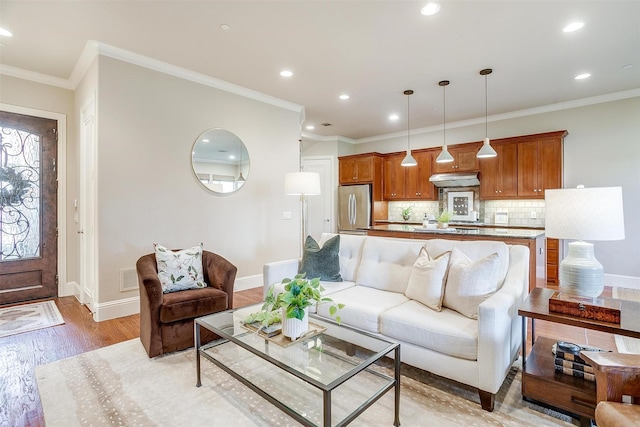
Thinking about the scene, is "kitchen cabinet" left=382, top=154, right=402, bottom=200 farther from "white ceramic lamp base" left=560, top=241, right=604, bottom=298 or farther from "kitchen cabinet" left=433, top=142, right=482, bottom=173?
"white ceramic lamp base" left=560, top=241, right=604, bottom=298

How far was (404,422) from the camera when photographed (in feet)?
5.72

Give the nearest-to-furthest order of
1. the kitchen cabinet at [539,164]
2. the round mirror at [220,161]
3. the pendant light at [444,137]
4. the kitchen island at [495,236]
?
the kitchen island at [495,236] < the round mirror at [220,161] < the pendant light at [444,137] < the kitchen cabinet at [539,164]

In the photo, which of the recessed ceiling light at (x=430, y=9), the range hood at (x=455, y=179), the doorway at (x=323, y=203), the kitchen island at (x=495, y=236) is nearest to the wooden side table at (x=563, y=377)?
the kitchen island at (x=495, y=236)

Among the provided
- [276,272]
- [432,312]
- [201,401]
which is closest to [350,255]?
[276,272]

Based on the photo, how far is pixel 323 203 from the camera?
25.0 feet

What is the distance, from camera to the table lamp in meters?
1.71

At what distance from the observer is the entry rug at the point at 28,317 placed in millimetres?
3119

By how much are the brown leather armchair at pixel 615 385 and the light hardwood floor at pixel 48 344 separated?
1.86m

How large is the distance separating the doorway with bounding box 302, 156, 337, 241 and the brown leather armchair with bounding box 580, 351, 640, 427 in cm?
622

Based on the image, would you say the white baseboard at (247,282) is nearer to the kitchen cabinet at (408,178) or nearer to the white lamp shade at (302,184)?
the white lamp shade at (302,184)

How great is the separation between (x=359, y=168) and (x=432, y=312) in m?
5.31

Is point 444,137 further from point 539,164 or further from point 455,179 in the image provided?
point 539,164

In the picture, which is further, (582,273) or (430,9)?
(430,9)

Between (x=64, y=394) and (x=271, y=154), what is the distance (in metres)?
3.64
